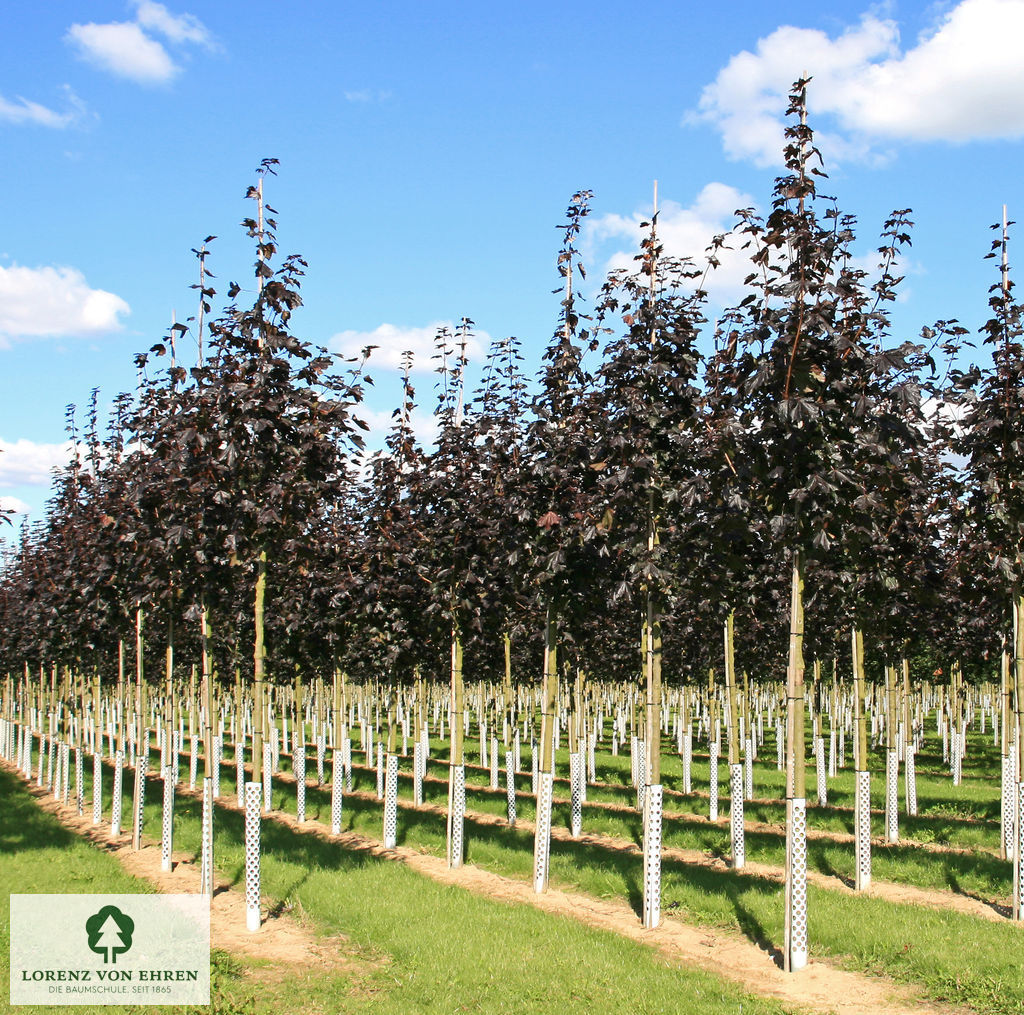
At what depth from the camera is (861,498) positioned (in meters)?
10.9

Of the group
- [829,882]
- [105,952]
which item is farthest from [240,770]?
[829,882]

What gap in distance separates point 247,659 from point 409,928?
2001 cm

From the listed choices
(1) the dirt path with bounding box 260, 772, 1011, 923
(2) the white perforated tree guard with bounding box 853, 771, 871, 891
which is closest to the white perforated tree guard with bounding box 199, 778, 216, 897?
(1) the dirt path with bounding box 260, 772, 1011, 923

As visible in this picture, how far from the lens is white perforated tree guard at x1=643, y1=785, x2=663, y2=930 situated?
12.7m

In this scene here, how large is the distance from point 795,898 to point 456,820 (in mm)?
7979

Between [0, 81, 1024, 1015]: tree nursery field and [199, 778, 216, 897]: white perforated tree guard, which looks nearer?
[0, 81, 1024, 1015]: tree nursery field

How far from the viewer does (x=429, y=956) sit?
1117 cm

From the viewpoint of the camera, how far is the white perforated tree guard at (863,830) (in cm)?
1430

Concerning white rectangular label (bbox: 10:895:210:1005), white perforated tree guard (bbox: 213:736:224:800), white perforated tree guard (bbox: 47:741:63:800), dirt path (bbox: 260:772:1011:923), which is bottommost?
white perforated tree guard (bbox: 47:741:63:800)

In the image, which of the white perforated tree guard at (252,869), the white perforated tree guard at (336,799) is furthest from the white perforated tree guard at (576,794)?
the white perforated tree guard at (252,869)

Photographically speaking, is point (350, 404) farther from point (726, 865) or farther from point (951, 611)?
point (951, 611)

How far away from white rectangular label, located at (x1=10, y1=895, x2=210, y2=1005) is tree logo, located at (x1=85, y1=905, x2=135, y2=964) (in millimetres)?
11

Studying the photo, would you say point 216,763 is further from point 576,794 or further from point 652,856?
point 652,856

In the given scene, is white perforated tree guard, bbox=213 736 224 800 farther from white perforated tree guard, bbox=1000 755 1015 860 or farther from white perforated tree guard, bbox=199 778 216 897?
white perforated tree guard, bbox=1000 755 1015 860
